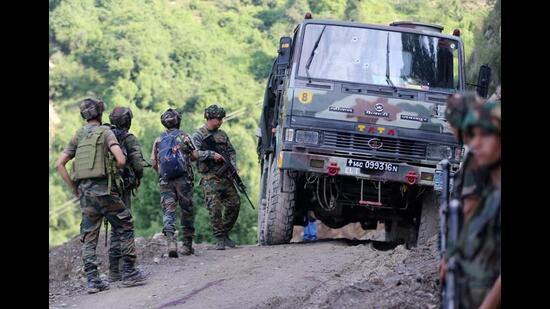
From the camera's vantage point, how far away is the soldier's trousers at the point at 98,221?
30.7 feet

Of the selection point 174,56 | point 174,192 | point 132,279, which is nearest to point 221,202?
point 174,192

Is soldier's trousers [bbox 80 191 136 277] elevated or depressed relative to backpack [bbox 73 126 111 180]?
depressed

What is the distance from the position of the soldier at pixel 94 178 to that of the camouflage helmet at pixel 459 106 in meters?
4.47

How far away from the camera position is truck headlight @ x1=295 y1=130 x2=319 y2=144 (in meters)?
11.1

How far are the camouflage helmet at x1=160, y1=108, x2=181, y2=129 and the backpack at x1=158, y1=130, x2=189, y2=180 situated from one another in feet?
0.28

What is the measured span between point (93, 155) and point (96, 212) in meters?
0.55

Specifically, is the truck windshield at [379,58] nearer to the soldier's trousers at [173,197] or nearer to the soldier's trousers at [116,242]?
the soldier's trousers at [173,197]

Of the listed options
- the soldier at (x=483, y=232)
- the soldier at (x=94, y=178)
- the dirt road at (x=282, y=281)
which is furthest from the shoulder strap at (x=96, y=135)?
the soldier at (x=483, y=232)

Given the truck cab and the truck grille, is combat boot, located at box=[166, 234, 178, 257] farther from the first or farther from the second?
the truck grille

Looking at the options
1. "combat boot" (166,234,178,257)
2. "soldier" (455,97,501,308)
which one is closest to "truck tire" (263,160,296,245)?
"combat boot" (166,234,178,257)

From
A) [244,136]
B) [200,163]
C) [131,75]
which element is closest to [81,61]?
[131,75]

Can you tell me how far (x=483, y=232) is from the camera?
16.7 feet

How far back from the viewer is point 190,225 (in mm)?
11586
